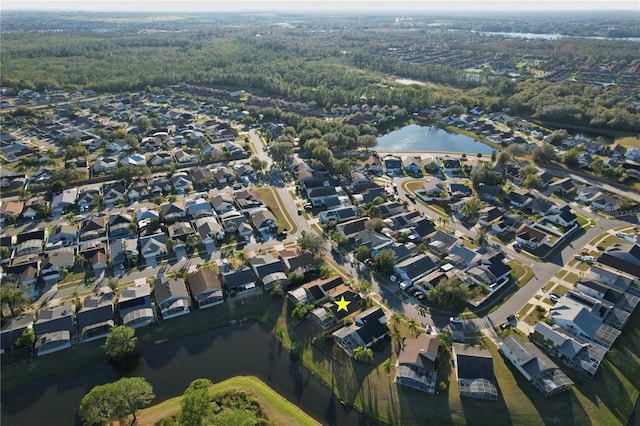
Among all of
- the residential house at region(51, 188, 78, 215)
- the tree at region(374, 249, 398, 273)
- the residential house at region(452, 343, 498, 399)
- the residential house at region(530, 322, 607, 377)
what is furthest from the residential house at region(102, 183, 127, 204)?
the residential house at region(530, 322, 607, 377)

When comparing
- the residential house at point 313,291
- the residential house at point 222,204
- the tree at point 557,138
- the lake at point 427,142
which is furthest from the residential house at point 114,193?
the tree at point 557,138

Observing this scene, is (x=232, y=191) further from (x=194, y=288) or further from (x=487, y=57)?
(x=487, y=57)

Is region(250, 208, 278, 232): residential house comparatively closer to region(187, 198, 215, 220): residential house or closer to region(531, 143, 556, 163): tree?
region(187, 198, 215, 220): residential house

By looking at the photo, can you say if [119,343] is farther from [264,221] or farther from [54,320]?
[264,221]

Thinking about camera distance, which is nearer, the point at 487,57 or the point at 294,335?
the point at 294,335

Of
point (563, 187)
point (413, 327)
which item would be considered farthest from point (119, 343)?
point (563, 187)

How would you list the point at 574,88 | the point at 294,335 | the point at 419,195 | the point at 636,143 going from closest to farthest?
the point at 294,335 → the point at 419,195 → the point at 636,143 → the point at 574,88

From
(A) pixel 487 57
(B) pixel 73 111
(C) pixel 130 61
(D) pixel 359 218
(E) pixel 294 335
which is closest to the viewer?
(E) pixel 294 335

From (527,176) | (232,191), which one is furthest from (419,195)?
(232,191)
